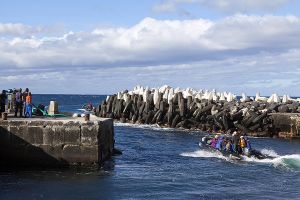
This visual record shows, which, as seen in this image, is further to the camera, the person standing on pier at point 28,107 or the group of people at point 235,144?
the group of people at point 235,144

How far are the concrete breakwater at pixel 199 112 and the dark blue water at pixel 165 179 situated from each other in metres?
13.6

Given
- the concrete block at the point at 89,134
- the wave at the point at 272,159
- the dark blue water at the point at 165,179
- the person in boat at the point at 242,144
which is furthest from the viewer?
the person in boat at the point at 242,144

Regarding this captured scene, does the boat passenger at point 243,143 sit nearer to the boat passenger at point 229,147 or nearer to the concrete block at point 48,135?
the boat passenger at point 229,147

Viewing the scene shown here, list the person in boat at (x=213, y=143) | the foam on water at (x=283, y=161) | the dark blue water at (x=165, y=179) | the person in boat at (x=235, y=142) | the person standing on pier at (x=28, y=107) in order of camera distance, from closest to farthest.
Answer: the dark blue water at (x=165, y=179) → the person standing on pier at (x=28, y=107) → the foam on water at (x=283, y=161) → the person in boat at (x=235, y=142) → the person in boat at (x=213, y=143)

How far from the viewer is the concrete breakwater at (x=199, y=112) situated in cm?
4419

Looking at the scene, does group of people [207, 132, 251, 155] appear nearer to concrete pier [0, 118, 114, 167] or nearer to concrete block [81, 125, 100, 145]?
concrete pier [0, 118, 114, 167]

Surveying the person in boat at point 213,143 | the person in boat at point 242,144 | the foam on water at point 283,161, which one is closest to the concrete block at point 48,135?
the foam on water at point 283,161

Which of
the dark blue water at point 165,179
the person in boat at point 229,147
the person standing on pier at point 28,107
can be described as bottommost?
the dark blue water at point 165,179

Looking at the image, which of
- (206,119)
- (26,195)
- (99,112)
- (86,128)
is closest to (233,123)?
(206,119)

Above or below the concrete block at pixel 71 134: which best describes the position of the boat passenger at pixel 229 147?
below

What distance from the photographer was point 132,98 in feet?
173

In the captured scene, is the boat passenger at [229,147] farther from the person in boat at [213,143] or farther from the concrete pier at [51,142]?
the concrete pier at [51,142]

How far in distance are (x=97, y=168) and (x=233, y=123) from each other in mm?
23108

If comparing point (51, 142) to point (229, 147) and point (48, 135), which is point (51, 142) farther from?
point (229, 147)
